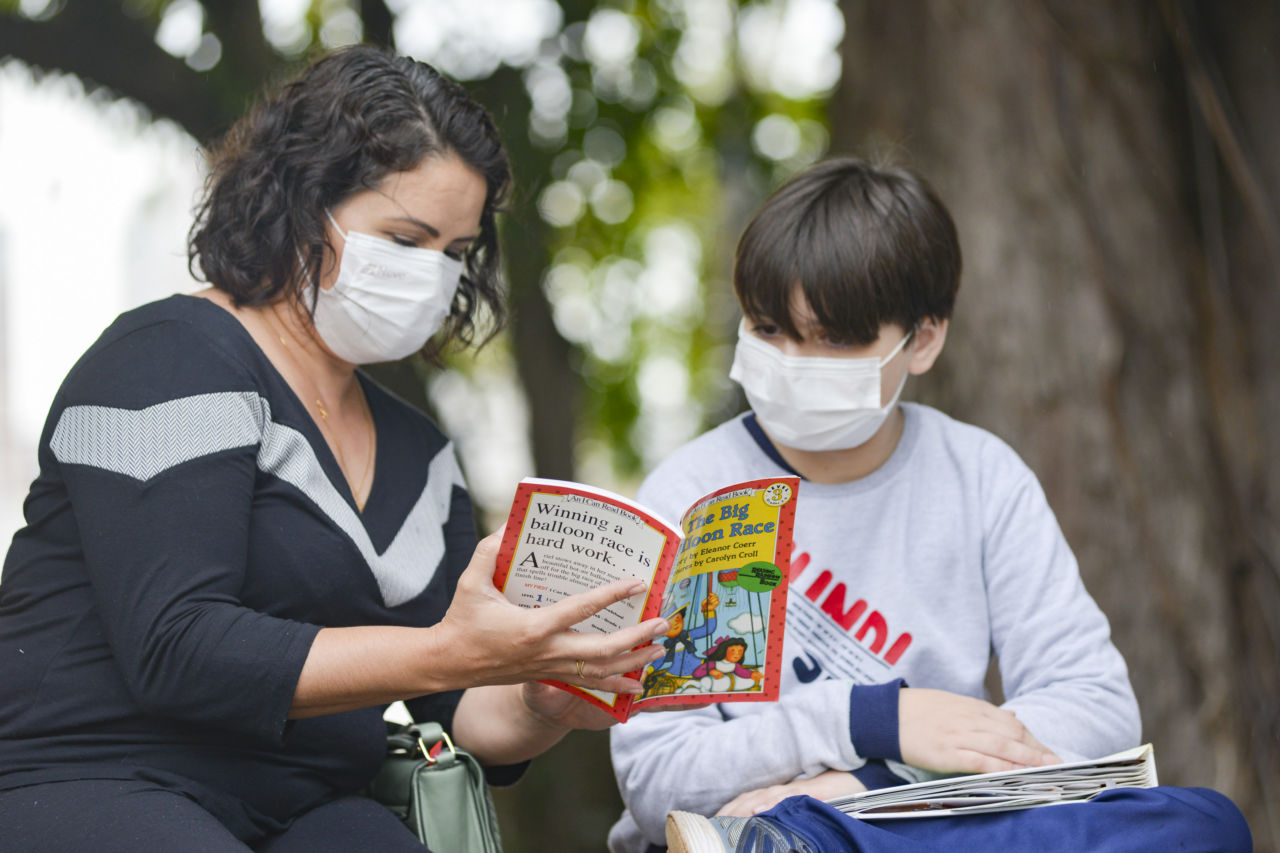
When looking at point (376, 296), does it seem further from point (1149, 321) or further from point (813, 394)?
point (1149, 321)

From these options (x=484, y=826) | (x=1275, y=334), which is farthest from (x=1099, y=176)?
(x=484, y=826)

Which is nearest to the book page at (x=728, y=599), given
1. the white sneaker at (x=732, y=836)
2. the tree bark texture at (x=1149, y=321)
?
the white sneaker at (x=732, y=836)

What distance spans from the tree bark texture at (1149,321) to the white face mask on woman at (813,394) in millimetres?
1318

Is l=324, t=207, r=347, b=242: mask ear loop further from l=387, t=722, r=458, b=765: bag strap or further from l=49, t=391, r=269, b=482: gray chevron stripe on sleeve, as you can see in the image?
l=387, t=722, r=458, b=765: bag strap

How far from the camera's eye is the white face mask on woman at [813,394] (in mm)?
2107

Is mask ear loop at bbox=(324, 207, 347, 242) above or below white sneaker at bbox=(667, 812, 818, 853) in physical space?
above

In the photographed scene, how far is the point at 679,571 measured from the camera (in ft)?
5.37

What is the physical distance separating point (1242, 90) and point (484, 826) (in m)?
2.96

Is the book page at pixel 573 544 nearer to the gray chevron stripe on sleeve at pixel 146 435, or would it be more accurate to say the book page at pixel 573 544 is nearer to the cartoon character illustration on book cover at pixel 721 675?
the cartoon character illustration on book cover at pixel 721 675

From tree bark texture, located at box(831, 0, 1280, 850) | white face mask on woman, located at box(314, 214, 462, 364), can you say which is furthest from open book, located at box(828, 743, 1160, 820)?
tree bark texture, located at box(831, 0, 1280, 850)

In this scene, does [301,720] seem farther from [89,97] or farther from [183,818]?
[89,97]

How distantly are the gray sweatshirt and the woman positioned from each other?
23 cm

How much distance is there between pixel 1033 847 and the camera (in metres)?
1.53

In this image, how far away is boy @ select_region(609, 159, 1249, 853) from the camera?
195 centimetres
